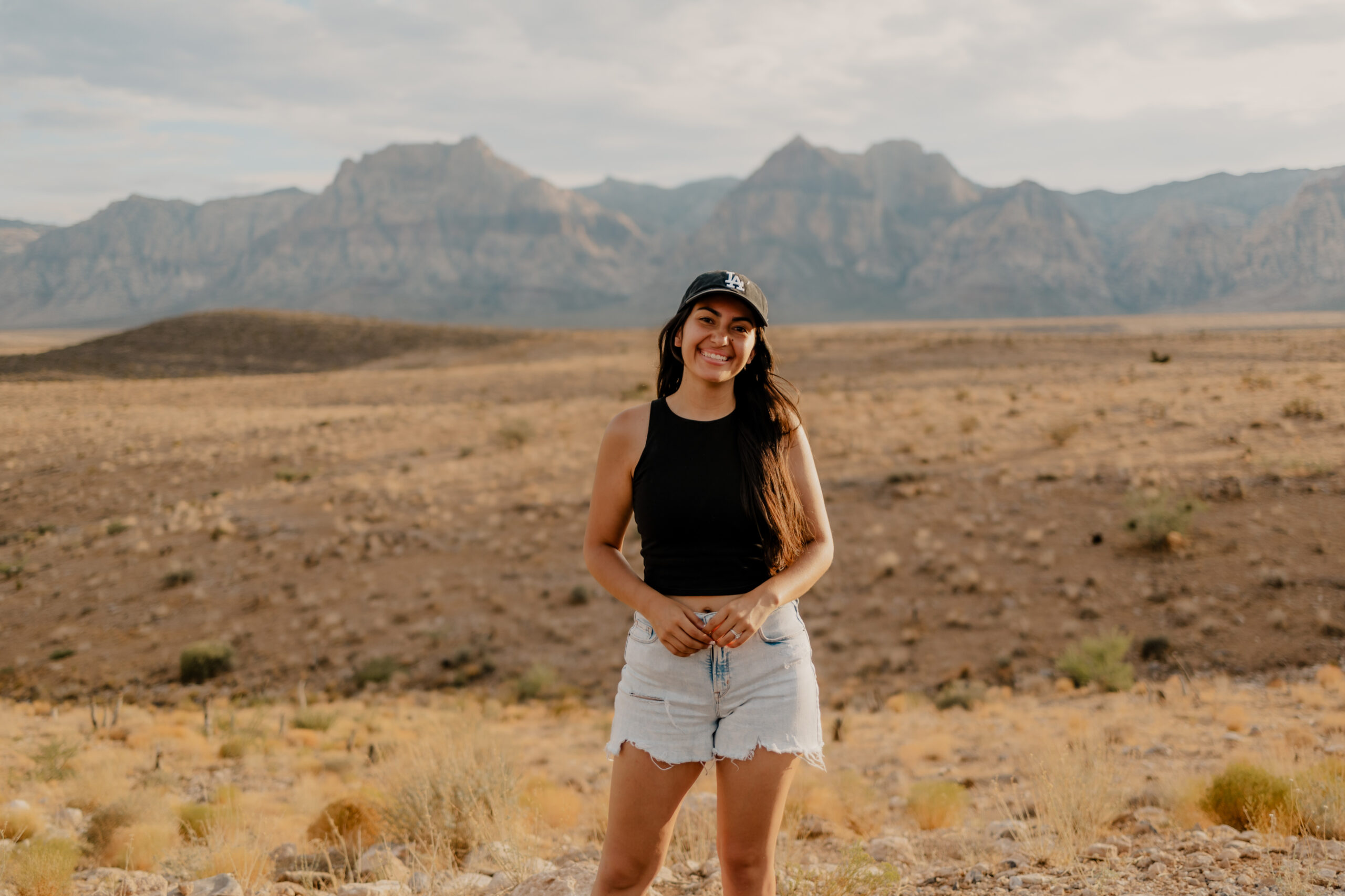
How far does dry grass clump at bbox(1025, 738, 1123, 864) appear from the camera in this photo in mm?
4059

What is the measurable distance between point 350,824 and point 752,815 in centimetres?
385

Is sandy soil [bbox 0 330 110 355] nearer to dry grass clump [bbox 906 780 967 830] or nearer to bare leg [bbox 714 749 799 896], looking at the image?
dry grass clump [bbox 906 780 967 830]

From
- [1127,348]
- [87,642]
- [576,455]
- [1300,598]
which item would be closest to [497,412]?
[576,455]

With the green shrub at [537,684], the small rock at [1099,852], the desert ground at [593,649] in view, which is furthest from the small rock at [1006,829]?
the green shrub at [537,684]

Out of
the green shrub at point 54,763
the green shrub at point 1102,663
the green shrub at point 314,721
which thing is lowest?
the green shrub at point 314,721

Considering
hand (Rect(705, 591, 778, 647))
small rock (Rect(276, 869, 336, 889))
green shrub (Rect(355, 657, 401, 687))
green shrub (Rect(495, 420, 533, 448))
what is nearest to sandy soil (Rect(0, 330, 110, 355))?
green shrub (Rect(495, 420, 533, 448))

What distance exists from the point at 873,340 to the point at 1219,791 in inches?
2018

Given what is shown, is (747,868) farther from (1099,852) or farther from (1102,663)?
(1102,663)

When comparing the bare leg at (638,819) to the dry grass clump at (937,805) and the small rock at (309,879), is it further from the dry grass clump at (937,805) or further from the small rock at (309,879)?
the dry grass clump at (937,805)

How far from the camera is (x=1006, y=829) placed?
4.71 metres

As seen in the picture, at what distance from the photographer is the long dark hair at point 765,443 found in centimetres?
250

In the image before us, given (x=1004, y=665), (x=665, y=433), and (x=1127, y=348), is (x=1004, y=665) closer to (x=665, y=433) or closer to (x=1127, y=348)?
(x=665, y=433)

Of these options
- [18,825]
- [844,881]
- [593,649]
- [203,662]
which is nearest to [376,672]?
[203,662]

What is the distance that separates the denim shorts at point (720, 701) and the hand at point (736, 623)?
0.05m
